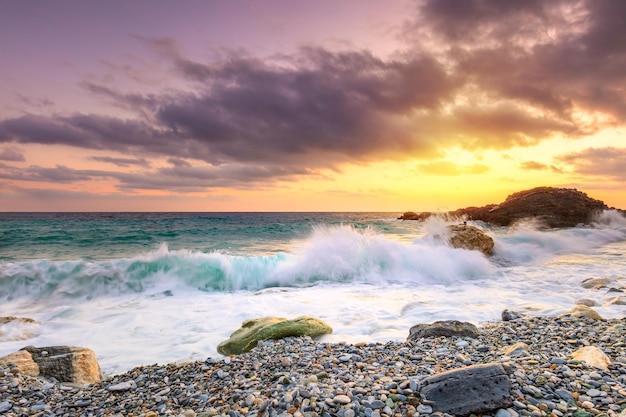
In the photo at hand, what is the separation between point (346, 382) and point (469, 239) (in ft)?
49.4

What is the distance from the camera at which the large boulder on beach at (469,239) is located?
16578mm

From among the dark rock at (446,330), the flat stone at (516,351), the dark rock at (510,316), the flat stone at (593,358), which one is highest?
the flat stone at (593,358)

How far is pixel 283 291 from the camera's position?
11.4m

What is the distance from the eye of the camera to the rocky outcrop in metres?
36.0

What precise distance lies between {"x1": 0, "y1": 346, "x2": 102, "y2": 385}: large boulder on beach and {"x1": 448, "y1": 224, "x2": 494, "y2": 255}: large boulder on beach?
1491 centimetres

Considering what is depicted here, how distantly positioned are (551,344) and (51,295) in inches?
523

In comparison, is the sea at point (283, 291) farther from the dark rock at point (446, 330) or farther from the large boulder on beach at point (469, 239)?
the dark rock at point (446, 330)

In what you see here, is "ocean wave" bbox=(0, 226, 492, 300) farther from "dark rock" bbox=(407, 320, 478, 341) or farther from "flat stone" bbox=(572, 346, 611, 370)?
"flat stone" bbox=(572, 346, 611, 370)

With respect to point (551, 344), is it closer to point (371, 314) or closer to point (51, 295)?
point (371, 314)

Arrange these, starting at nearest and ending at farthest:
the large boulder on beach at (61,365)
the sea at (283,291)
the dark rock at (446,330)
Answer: the large boulder on beach at (61,365) < the dark rock at (446,330) < the sea at (283,291)

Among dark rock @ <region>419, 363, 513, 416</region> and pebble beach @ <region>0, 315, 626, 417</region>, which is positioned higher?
dark rock @ <region>419, 363, 513, 416</region>

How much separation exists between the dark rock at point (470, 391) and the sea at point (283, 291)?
10.4ft

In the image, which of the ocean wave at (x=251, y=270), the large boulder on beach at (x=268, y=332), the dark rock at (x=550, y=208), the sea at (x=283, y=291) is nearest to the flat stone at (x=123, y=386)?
the sea at (x=283, y=291)

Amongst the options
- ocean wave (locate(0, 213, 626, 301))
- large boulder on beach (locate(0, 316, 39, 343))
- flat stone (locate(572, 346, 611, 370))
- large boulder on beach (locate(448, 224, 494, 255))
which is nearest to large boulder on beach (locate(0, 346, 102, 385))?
large boulder on beach (locate(0, 316, 39, 343))
